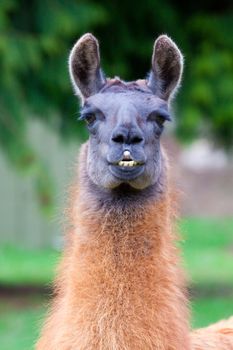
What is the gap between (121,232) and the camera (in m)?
6.27

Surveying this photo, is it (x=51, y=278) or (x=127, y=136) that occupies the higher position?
(x=127, y=136)

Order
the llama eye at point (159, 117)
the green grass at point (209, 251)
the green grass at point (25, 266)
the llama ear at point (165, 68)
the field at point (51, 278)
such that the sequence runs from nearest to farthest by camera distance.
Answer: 1. the llama eye at point (159, 117)
2. the llama ear at point (165, 68)
3. the field at point (51, 278)
4. the green grass at point (25, 266)
5. the green grass at point (209, 251)

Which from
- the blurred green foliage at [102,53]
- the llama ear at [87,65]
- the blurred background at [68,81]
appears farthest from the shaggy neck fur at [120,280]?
the blurred green foliage at [102,53]

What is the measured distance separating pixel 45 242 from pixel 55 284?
16690 mm

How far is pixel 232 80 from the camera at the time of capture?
50.3ft

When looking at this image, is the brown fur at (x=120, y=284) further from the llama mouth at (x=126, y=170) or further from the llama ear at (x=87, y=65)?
the llama ear at (x=87, y=65)

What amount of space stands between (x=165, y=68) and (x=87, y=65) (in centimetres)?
40

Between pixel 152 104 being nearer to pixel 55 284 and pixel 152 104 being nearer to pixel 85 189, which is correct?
pixel 85 189

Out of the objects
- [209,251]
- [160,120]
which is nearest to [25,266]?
[209,251]

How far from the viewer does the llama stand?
6.10m

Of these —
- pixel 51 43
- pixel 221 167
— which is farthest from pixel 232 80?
pixel 221 167

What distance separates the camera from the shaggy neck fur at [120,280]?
20.0ft

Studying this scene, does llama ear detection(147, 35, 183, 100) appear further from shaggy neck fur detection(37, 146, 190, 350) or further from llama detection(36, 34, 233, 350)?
shaggy neck fur detection(37, 146, 190, 350)

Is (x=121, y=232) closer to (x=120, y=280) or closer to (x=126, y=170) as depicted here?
(x=120, y=280)
